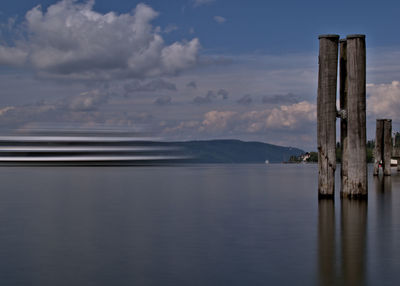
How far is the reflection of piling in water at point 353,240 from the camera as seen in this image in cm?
605

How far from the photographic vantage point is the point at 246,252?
7.45m

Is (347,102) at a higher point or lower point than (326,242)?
higher

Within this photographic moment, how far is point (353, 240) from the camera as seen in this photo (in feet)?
27.9

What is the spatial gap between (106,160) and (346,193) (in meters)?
53.3

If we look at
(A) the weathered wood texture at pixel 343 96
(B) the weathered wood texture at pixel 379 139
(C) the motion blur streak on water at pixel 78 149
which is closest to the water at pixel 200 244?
(A) the weathered wood texture at pixel 343 96

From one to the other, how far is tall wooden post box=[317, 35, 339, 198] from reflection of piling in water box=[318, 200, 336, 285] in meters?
1.09

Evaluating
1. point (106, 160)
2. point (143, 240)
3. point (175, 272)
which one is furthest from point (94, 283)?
point (106, 160)

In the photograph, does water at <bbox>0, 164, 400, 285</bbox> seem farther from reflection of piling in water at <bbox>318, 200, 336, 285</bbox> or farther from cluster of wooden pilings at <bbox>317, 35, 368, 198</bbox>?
cluster of wooden pilings at <bbox>317, 35, 368, 198</bbox>

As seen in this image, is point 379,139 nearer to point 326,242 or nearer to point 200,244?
point 326,242

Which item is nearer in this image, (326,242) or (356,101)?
(326,242)

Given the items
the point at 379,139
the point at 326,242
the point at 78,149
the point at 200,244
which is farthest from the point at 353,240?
the point at 78,149

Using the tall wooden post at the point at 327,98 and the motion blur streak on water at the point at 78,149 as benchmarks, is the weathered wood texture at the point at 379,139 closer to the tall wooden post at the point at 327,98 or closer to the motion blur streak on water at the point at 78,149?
the tall wooden post at the point at 327,98

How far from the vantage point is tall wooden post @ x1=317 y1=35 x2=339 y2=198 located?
39.6 ft

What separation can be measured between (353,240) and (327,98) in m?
4.26
